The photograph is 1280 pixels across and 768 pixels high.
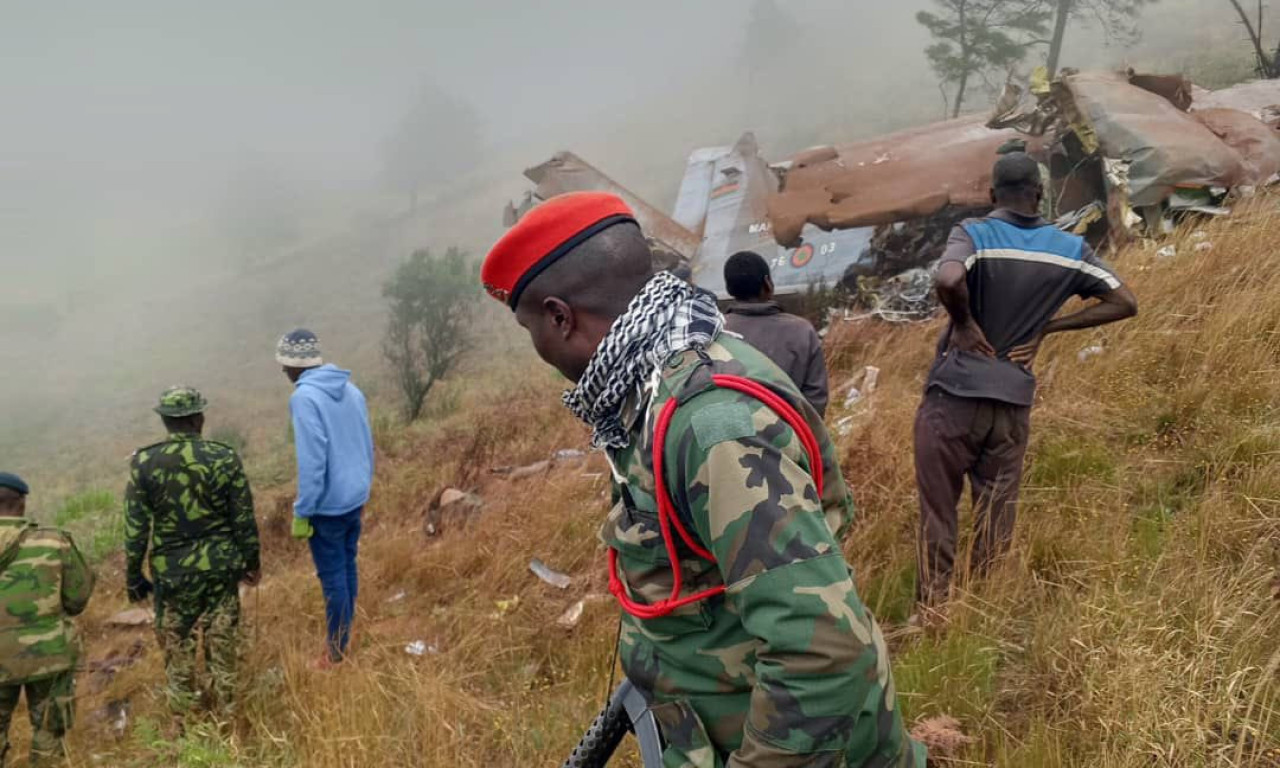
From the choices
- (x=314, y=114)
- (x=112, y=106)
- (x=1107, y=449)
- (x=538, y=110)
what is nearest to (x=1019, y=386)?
(x=1107, y=449)

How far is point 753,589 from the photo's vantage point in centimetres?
91

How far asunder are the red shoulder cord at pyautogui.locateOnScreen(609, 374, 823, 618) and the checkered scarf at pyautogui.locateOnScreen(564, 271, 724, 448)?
0.10 meters

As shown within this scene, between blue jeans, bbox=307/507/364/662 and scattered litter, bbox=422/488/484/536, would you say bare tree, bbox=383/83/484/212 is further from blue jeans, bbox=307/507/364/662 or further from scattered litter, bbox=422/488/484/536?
blue jeans, bbox=307/507/364/662

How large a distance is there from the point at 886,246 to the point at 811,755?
22.3 feet

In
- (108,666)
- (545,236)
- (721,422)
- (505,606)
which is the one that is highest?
(545,236)

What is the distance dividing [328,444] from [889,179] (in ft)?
18.8

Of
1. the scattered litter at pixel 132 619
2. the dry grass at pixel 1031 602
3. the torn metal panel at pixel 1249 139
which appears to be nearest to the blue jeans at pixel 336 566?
the dry grass at pixel 1031 602

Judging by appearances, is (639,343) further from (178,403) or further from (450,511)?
(450,511)

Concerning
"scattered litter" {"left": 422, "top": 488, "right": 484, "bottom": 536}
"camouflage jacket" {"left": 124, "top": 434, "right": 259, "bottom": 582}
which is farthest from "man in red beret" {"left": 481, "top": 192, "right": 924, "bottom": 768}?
"scattered litter" {"left": 422, "top": 488, "right": 484, "bottom": 536}

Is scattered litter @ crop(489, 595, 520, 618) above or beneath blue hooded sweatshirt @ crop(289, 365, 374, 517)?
beneath

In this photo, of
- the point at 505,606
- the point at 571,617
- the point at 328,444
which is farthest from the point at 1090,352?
the point at 328,444

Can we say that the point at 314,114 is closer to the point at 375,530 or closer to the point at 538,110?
the point at 538,110

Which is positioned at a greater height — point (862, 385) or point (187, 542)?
point (187, 542)

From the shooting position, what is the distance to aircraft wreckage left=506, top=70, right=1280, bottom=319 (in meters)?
5.52
